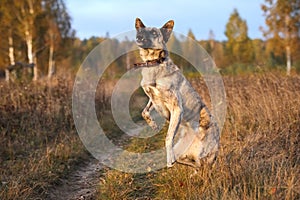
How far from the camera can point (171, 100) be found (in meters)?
2.92

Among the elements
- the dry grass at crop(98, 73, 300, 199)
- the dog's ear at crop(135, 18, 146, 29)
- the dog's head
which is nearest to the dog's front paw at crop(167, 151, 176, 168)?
the dry grass at crop(98, 73, 300, 199)

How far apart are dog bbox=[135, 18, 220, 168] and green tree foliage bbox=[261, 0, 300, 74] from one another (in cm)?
2021

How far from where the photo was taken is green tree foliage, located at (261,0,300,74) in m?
21.6

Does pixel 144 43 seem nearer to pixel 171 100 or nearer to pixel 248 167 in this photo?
pixel 171 100

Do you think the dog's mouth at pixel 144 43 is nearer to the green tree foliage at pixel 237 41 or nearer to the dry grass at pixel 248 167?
the dry grass at pixel 248 167

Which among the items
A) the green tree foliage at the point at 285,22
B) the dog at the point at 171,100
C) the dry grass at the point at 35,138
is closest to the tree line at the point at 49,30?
the green tree foliage at the point at 285,22

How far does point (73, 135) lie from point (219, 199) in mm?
4257

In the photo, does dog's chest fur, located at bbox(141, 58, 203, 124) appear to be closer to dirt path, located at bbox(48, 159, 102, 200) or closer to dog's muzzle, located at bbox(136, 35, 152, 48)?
dog's muzzle, located at bbox(136, 35, 152, 48)

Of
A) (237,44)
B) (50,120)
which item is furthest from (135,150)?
(237,44)

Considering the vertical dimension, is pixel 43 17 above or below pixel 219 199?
above

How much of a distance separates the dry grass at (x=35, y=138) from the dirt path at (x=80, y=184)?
0.42 ft

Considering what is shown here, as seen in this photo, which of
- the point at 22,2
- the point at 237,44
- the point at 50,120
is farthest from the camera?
the point at 237,44

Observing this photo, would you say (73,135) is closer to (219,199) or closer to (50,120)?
(50,120)

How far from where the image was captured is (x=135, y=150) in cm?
616
